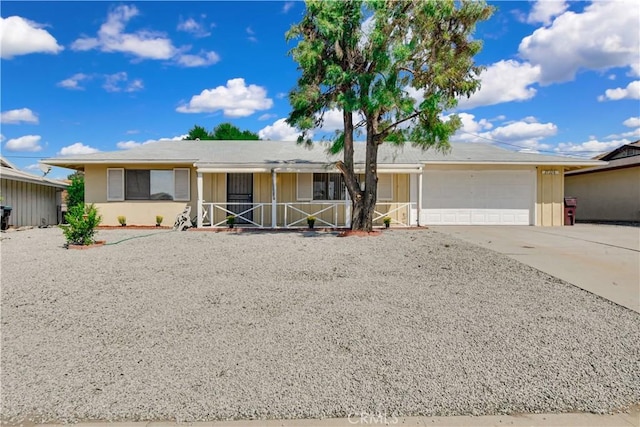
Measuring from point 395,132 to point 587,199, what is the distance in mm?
14584

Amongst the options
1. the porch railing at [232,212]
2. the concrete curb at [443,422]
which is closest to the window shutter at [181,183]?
the porch railing at [232,212]

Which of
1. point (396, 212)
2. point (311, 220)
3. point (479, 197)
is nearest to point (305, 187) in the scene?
point (311, 220)

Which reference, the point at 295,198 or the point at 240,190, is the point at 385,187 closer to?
the point at 295,198

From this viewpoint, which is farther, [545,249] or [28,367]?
[545,249]

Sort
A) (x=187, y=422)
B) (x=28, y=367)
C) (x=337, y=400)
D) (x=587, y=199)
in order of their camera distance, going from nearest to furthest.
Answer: (x=187, y=422), (x=337, y=400), (x=28, y=367), (x=587, y=199)

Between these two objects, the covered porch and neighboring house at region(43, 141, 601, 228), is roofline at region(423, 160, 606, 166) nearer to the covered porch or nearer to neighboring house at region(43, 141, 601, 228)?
neighboring house at region(43, 141, 601, 228)

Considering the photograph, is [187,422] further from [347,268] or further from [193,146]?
[193,146]

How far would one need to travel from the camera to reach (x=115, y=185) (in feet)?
46.2

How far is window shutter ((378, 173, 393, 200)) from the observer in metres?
14.6

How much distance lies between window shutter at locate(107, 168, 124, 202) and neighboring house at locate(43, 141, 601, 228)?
4cm

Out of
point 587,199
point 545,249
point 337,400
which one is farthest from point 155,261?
point 587,199

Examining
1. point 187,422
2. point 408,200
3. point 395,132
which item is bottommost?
point 187,422

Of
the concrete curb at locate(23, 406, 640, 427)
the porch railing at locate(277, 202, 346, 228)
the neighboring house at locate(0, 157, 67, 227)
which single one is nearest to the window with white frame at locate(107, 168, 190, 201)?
the porch railing at locate(277, 202, 346, 228)

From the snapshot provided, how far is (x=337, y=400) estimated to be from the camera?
9.00 ft
